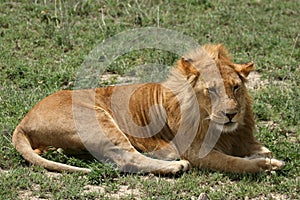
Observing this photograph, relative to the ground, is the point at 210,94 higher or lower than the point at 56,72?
higher

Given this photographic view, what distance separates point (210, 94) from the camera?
5617mm

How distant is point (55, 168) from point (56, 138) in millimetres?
286

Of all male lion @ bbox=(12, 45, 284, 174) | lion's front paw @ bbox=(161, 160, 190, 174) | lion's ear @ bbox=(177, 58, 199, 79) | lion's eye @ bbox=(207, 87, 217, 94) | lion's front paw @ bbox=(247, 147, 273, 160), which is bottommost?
lion's front paw @ bbox=(161, 160, 190, 174)

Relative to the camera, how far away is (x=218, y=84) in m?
5.58

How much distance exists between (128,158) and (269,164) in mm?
1151

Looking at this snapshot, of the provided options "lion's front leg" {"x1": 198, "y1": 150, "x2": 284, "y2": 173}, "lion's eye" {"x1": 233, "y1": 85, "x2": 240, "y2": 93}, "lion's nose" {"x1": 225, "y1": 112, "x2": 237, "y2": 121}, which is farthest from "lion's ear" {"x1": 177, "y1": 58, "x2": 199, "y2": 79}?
"lion's front leg" {"x1": 198, "y1": 150, "x2": 284, "y2": 173}

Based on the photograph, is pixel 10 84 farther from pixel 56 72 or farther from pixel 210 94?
pixel 210 94

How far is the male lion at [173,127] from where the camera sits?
5680mm

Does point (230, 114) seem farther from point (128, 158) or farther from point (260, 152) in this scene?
point (128, 158)

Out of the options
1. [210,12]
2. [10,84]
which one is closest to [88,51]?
[10,84]

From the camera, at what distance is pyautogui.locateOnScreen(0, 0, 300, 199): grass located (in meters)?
5.43

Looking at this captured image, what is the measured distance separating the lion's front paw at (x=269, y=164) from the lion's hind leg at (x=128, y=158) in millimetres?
590

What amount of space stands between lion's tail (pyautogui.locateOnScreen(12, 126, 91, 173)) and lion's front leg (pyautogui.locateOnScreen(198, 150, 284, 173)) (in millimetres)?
996

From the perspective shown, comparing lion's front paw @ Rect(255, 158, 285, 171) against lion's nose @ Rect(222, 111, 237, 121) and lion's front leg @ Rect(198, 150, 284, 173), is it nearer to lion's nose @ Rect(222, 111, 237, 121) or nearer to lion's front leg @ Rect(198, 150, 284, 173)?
lion's front leg @ Rect(198, 150, 284, 173)
